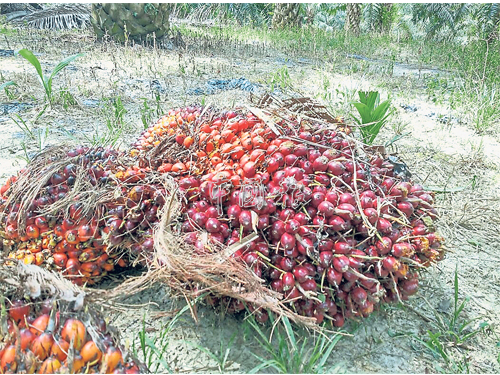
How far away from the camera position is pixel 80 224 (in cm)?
176

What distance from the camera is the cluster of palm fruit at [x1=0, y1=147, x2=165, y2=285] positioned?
1.74 metres

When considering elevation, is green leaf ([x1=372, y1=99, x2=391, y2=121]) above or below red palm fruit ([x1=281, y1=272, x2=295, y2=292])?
above

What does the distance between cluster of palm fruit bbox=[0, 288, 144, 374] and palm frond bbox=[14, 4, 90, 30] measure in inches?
393

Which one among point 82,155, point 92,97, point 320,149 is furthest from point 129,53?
point 320,149

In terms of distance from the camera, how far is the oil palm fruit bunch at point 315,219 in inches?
60.1

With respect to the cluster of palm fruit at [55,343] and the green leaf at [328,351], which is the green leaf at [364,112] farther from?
the cluster of palm fruit at [55,343]

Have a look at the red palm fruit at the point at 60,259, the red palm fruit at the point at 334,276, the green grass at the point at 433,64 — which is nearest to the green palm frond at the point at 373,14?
the green grass at the point at 433,64

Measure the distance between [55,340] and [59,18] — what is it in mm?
10518

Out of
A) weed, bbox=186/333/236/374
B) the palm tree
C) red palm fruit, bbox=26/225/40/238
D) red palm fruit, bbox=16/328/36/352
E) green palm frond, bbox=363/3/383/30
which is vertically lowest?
weed, bbox=186/333/236/374

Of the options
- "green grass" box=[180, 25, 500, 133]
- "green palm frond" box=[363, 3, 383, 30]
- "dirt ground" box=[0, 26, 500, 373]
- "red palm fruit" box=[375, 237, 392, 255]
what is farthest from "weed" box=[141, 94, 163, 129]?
"green palm frond" box=[363, 3, 383, 30]

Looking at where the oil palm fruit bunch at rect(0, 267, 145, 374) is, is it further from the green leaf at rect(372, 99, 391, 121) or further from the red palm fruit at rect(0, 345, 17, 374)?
the green leaf at rect(372, 99, 391, 121)

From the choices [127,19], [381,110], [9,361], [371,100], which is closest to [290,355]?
[9,361]

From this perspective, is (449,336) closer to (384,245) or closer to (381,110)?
(384,245)

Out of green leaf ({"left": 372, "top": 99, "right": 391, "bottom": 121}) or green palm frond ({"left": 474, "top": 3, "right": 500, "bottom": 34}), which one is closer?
green leaf ({"left": 372, "top": 99, "right": 391, "bottom": 121})
